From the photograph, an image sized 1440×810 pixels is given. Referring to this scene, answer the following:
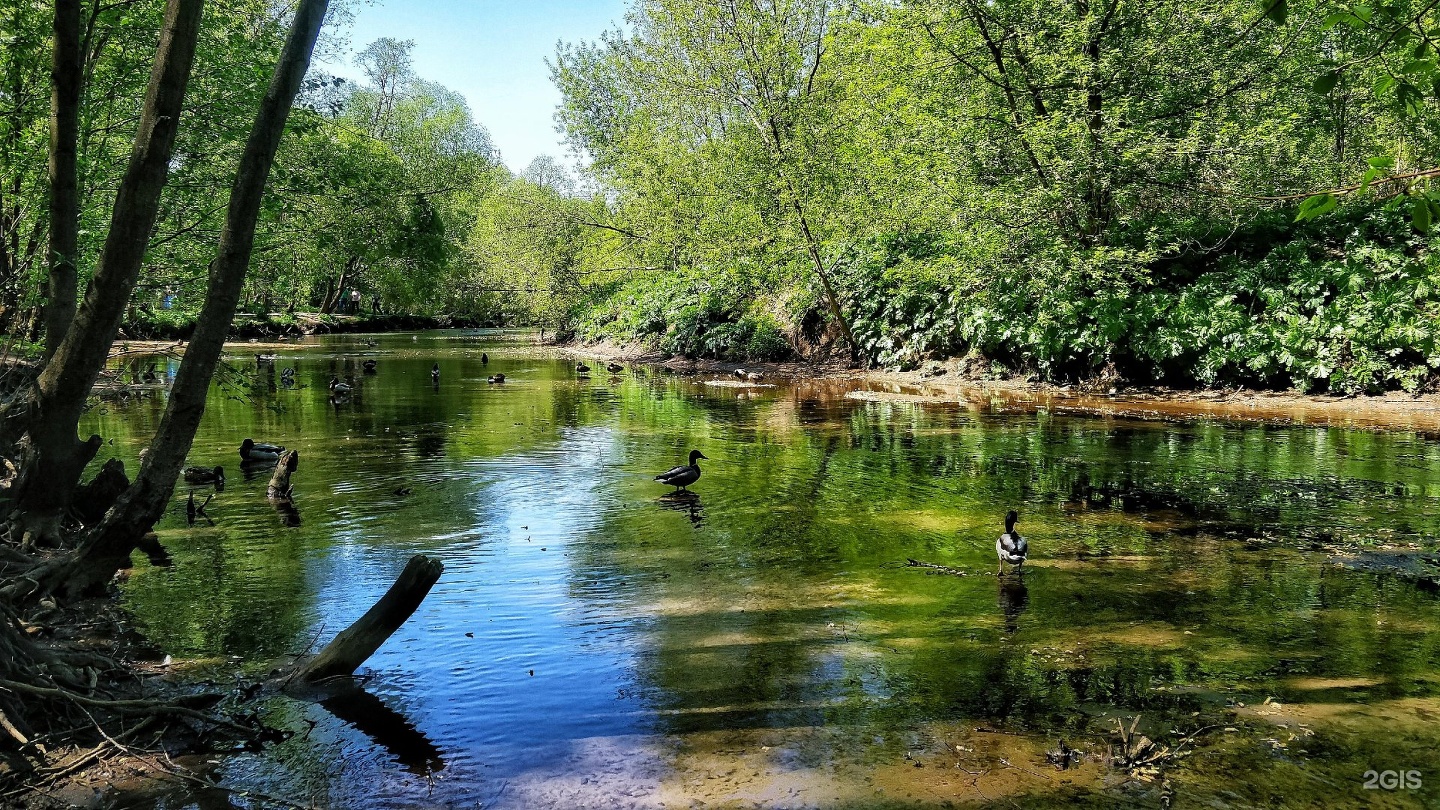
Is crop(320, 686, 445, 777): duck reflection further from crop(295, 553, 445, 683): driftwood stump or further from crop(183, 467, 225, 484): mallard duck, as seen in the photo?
crop(183, 467, 225, 484): mallard duck

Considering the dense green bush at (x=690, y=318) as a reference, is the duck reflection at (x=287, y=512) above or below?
below

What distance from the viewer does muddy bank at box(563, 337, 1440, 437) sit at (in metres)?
17.9

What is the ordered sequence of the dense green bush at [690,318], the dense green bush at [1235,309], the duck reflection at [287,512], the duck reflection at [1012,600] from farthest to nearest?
the dense green bush at [690,318] → the dense green bush at [1235,309] → the duck reflection at [287,512] → the duck reflection at [1012,600]

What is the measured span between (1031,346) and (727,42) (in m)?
13.8

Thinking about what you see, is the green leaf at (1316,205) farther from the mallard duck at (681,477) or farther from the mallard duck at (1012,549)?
the mallard duck at (681,477)

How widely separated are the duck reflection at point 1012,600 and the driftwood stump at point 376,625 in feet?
14.6

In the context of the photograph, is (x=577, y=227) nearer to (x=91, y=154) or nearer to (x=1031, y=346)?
(x=1031, y=346)

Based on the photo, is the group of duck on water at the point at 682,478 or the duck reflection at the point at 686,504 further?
the duck reflection at the point at 686,504

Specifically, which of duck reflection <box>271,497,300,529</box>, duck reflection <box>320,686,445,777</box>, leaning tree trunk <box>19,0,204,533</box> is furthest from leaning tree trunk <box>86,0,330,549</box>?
duck reflection <box>271,497,300,529</box>

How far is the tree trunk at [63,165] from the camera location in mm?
6758

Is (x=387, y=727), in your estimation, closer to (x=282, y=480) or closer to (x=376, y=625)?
(x=376, y=625)

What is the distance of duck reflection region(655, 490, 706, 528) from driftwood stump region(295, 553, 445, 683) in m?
5.48

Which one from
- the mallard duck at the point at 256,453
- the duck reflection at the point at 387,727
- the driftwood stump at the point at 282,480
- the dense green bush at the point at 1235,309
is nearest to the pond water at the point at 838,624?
the duck reflection at the point at 387,727

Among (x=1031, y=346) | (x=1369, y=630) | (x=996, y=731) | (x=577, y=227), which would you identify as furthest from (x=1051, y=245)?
(x=577, y=227)
